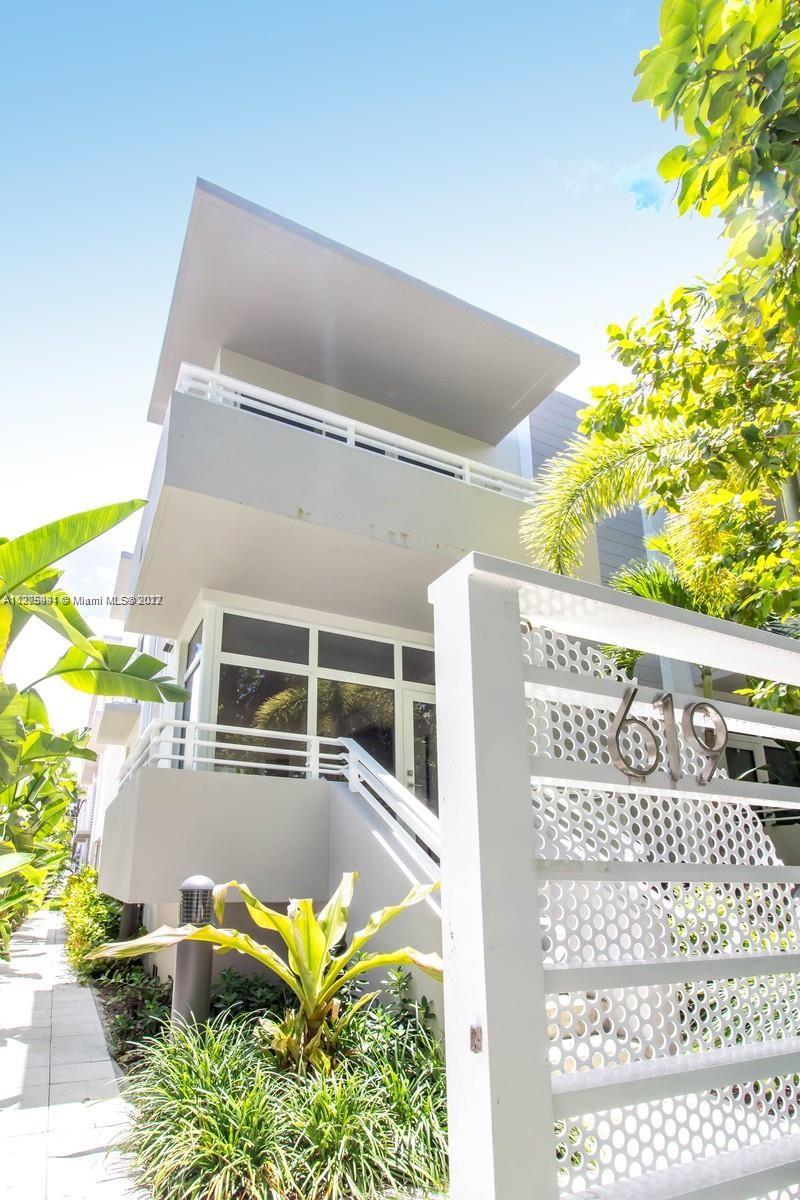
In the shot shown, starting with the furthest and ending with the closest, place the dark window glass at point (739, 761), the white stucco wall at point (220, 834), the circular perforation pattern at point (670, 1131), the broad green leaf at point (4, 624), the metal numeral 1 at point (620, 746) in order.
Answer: the dark window glass at point (739, 761), the white stucco wall at point (220, 834), the broad green leaf at point (4, 624), the metal numeral 1 at point (620, 746), the circular perforation pattern at point (670, 1131)

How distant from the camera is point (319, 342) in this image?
11.4 m

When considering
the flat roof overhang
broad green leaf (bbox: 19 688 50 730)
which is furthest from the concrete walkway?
the flat roof overhang

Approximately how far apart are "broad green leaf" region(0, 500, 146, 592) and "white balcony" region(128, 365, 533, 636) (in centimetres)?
147

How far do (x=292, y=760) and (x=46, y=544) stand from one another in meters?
5.27

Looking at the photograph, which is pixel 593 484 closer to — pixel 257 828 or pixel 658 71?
pixel 257 828

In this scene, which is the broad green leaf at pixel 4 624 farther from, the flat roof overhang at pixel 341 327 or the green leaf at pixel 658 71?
the green leaf at pixel 658 71

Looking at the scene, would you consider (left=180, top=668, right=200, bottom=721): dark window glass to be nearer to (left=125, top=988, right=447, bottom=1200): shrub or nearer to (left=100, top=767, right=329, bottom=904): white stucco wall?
(left=100, top=767, right=329, bottom=904): white stucco wall

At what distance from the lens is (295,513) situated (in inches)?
345

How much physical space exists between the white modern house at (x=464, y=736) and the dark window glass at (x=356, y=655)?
0.04 m

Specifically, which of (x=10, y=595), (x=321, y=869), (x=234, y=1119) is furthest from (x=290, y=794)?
(x=234, y=1119)

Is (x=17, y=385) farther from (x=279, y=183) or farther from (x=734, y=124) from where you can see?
(x=734, y=124)

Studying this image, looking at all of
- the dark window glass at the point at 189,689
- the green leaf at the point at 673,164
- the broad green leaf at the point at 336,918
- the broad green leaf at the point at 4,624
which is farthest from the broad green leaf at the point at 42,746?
the green leaf at the point at 673,164

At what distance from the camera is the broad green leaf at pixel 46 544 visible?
640 centimetres

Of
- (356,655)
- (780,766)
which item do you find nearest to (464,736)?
(356,655)
